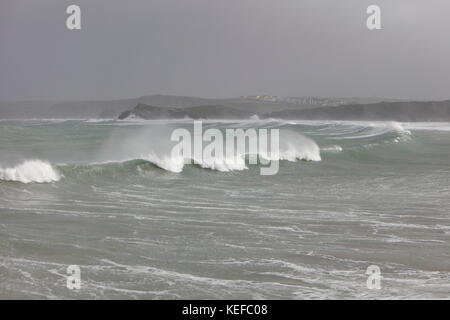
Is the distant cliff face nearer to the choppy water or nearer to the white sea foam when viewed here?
the choppy water

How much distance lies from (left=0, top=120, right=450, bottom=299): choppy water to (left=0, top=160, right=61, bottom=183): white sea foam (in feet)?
0.11

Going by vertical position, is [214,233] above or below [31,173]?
below

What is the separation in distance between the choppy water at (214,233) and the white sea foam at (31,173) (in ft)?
0.11

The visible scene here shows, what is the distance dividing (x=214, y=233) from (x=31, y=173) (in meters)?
7.13

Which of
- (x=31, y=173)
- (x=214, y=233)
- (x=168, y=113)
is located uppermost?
(x=168, y=113)

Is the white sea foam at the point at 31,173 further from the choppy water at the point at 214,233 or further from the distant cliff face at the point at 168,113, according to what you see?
the distant cliff face at the point at 168,113

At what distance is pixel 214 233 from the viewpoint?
925cm

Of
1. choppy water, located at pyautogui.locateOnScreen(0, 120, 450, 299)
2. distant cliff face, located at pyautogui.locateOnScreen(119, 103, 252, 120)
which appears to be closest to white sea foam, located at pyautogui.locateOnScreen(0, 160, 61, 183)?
choppy water, located at pyautogui.locateOnScreen(0, 120, 450, 299)

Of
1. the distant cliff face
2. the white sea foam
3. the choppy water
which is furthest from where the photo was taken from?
the distant cliff face

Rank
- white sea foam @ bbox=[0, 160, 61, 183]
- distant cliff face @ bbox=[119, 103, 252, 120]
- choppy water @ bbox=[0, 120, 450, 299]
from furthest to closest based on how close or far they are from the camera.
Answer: distant cliff face @ bbox=[119, 103, 252, 120], white sea foam @ bbox=[0, 160, 61, 183], choppy water @ bbox=[0, 120, 450, 299]

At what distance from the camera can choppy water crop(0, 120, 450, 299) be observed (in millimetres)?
6566

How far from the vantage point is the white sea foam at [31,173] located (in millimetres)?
14375

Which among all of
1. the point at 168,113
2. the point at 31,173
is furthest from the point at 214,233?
the point at 168,113

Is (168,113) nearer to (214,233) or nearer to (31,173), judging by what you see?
(31,173)
